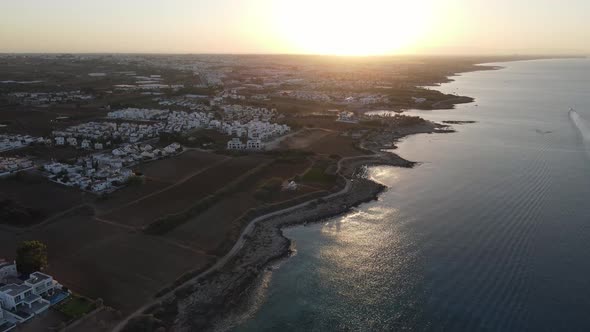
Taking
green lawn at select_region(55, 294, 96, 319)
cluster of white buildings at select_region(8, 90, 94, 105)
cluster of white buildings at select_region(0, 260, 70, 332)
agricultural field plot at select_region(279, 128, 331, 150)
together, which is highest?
cluster of white buildings at select_region(8, 90, 94, 105)

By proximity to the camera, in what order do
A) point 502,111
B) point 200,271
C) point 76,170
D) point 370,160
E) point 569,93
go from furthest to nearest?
point 569,93 < point 502,111 < point 370,160 < point 76,170 < point 200,271

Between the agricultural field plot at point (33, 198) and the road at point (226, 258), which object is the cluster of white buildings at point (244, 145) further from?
the agricultural field plot at point (33, 198)

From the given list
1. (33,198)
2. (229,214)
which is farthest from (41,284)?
(33,198)

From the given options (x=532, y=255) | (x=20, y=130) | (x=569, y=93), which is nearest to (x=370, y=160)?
(x=532, y=255)

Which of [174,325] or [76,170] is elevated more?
[76,170]

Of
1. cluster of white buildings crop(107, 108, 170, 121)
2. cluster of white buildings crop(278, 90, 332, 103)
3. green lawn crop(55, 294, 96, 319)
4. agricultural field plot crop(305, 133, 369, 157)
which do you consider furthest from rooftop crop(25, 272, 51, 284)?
cluster of white buildings crop(278, 90, 332, 103)

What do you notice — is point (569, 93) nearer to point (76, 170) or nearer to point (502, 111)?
point (502, 111)

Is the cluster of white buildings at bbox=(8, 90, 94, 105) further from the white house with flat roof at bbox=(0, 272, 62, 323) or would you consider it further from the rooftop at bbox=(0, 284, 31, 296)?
the white house with flat roof at bbox=(0, 272, 62, 323)
